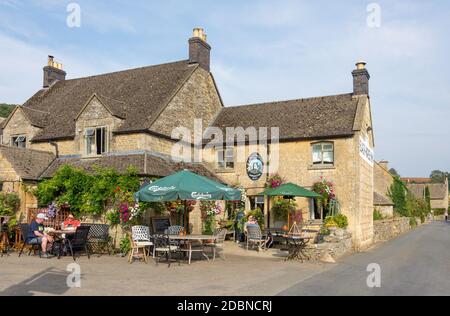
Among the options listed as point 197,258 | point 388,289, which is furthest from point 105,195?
point 388,289

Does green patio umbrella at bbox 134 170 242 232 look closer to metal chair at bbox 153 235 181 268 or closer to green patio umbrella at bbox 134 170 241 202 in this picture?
green patio umbrella at bbox 134 170 241 202

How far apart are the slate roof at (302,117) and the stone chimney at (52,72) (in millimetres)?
11695

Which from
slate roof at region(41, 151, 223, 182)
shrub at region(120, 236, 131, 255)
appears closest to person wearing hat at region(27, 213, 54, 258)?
shrub at region(120, 236, 131, 255)

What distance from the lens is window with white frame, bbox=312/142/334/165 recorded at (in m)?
21.8

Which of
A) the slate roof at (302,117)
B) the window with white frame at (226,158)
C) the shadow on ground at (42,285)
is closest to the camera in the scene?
the shadow on ground at (42,285)

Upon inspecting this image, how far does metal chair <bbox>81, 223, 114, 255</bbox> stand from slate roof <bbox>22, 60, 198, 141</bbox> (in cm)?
511

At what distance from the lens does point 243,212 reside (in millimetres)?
22641

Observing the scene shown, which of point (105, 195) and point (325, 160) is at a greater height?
point (325, 160)

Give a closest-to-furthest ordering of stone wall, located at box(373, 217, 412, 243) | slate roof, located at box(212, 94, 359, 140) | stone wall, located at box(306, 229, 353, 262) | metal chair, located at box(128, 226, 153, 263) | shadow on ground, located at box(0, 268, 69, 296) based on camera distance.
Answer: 1. shadow on ground, located at box(0, 268, 69, 296)
2. metal chair, located at box(128, 226, 153, 263)
3. stone wall, located at box(306, 229, 353, 262)
4. slate roof, located at box(212, 94, 359, 140)
5. stone wall, located at box(373, 217, 412, 243)

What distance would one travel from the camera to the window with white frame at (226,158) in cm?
2398

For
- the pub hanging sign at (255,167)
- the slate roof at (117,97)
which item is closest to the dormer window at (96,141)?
the slate roof at (117,97)

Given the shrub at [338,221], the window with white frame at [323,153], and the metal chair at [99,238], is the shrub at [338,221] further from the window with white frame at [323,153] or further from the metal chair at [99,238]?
the metal chair at [99,238]
